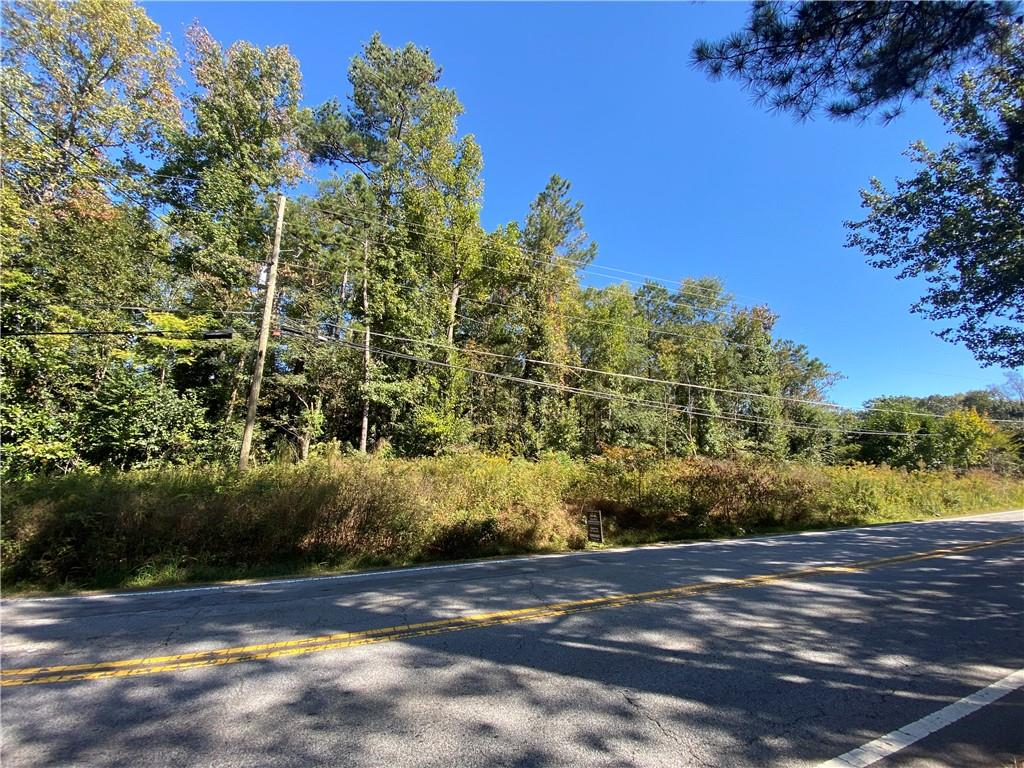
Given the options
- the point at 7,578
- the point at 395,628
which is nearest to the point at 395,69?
the point at 7,578

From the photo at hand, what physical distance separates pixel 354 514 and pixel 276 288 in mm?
14658

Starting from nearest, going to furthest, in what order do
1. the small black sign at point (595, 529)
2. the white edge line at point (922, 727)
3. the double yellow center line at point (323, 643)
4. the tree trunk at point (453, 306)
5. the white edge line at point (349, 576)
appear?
the white edge line at point (922, 727) → the double yellow center line at point (323, 643) → the white edge line at point (349, 576) → the small black sign at point (595, 529) → the tree trunk at point (453, 306)

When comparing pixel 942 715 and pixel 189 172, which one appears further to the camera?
pixel 189 172

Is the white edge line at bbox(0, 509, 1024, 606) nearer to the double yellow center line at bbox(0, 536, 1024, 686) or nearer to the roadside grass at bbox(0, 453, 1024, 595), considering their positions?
the roadside grass at bbox(0, 453, 1024, 595)

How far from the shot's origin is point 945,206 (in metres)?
12.2

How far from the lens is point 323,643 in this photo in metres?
4.21

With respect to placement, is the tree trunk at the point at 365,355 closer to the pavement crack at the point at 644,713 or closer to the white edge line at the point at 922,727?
the pavement crack at the point at 644,713

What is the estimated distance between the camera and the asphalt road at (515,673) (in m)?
2.73

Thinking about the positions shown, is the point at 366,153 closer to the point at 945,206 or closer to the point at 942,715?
the point at 945,206

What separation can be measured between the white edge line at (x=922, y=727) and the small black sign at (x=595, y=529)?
8.15 m

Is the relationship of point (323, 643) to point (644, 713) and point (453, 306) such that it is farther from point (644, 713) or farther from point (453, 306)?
point (453, 306)

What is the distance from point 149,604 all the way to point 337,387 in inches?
634

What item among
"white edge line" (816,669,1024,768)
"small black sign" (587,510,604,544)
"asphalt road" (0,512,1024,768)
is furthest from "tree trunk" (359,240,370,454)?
"white edge line" (816,669,1024,768)

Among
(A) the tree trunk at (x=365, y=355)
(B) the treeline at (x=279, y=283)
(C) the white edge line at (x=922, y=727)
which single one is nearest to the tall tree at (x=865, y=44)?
(C) the white edge line at (x=922, y=727)
